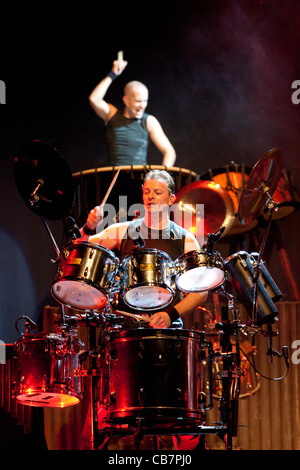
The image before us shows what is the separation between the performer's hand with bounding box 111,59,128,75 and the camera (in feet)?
19.5

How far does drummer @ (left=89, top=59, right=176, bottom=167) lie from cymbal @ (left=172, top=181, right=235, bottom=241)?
1102mm

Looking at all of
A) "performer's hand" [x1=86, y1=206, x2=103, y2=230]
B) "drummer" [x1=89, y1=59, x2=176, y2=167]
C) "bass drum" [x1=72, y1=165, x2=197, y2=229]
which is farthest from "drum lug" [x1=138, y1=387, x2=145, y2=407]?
"drummer" [x1=89, y1=59, x2=176, y2=167]

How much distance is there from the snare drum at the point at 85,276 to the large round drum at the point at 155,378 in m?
0.26

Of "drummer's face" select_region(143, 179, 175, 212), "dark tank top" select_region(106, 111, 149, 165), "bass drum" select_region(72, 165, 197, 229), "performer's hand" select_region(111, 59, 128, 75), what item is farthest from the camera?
"performer's hand" select_region(111, 59, 128, 75)

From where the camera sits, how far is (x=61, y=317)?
367 cm

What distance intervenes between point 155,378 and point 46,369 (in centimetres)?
71

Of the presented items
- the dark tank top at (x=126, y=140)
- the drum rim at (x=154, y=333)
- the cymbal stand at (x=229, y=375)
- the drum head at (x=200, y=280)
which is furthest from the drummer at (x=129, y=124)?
the drum rim at (x=154, y=333)

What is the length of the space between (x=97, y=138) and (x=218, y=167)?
3.72 ft

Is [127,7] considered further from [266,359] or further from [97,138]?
[266,359]

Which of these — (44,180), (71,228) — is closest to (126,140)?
(44,180)

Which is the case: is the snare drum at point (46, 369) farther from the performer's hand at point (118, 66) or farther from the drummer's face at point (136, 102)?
the performer's hand at point (118, 66)

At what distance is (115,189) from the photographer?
5.16 metres

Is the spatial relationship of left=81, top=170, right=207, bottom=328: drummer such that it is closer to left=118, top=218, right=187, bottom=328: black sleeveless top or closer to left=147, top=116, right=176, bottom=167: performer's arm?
left=118, top=218, right=187, bottom=328: black sleeveless top

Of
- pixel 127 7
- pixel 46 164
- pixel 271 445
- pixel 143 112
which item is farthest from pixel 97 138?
pixel 271 445
